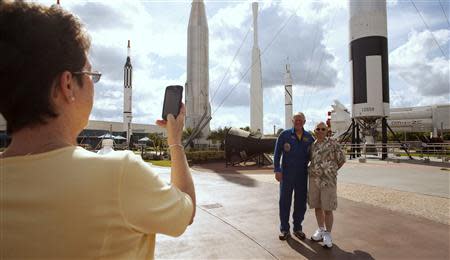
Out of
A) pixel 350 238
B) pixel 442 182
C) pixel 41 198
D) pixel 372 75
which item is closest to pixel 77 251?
pixel 41 198

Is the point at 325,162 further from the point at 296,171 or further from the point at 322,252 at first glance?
the point at 322,252

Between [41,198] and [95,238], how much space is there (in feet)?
0.67

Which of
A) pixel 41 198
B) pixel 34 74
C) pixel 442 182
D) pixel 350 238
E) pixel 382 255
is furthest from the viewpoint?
pixel 442 182

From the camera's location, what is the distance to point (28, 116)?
1.05 meters

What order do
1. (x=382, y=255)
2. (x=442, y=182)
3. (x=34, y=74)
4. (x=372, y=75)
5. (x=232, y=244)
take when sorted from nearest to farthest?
1. (x=34, y=74)
2. (x=382, y=255)
3. (x=232, y=244)
4. (x=442, y=182)
5. (x=372, y=75)

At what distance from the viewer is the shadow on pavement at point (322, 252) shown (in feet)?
14.6

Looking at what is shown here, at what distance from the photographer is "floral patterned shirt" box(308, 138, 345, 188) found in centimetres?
516

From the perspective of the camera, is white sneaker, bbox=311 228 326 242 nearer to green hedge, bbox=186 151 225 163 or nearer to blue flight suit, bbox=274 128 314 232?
Result: blue flight suit, bbox=274 128 314 232

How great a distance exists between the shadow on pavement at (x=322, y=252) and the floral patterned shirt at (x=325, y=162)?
3.21 ft

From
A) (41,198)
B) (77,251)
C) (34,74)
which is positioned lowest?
(77,251)

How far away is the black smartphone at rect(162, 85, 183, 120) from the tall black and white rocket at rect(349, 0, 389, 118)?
25.1 metres

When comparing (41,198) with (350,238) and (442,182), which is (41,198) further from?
(442,182)

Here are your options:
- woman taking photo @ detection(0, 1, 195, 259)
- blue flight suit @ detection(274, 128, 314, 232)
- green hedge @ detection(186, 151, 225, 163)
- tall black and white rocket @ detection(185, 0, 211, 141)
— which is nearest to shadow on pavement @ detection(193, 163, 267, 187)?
green hedge @ detection(186, 151, 225, 163)

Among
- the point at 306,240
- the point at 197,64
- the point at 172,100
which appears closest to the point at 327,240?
the point at 306,240
